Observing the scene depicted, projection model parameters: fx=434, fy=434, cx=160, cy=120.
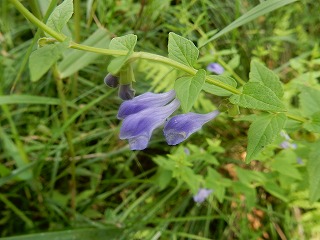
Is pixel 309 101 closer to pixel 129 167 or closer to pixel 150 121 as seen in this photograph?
pixel 150 121

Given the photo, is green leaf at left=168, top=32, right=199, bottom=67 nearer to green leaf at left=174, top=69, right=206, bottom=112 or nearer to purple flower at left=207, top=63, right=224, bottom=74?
green leaf at left=174, top=69, right=206, bottom=112

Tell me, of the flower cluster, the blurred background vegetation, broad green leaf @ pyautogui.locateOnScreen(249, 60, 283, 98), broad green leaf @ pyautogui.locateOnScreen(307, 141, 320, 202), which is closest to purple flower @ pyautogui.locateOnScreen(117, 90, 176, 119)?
the flower cluster

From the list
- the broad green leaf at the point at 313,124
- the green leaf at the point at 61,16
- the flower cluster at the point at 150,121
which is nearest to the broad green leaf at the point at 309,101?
the broad green leaf at the point at 313,124

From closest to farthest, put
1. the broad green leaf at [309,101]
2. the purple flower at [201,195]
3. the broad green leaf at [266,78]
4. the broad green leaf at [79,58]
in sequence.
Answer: the broad green leaf at [266,78] < the broad green leaf at [309,101] < the broad green leaf at [79,58] < the purple flower at [201,195]

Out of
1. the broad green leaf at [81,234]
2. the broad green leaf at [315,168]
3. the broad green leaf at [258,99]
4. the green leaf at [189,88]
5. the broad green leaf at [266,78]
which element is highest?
the green leaf at [189,88]

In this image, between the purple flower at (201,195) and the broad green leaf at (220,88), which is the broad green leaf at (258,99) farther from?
the purple flower at (201,195)

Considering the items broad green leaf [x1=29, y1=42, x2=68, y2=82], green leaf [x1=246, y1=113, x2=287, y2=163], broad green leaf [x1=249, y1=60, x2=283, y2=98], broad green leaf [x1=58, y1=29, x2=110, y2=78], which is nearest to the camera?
broad green leaf [x1=29, y1=42, x2=68, y2=82]

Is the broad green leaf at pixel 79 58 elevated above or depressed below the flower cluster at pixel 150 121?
below
